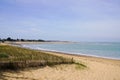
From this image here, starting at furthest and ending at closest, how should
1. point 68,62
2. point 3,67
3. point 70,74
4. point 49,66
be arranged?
1. point 68,62
2. point 49,66
3. point 70,74
4. point 3,67

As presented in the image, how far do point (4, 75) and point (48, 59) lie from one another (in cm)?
343

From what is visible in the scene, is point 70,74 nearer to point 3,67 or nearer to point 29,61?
point 29,61

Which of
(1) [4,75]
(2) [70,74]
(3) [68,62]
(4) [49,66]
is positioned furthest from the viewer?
(3) [68,62]

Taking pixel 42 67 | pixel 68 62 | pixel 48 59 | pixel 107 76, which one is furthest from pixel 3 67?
pixel 107 76

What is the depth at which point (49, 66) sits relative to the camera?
12.0 m

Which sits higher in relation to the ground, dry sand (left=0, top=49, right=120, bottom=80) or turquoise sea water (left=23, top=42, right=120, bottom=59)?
dry sand (left=0, top=49, right=120, bottom=80)

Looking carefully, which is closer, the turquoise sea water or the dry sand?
the dry sand

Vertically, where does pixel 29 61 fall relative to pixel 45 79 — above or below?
above

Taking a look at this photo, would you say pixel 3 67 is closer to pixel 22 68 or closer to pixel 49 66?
pixel 22 68

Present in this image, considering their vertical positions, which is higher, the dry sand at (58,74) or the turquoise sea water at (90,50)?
the dry sand at (58,74)

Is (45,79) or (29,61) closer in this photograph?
(45,79)

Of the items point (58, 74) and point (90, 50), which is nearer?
point (58, 74)

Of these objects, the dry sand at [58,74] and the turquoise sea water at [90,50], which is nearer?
the dry sand at [58,74]

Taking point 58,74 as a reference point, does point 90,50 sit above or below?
below
